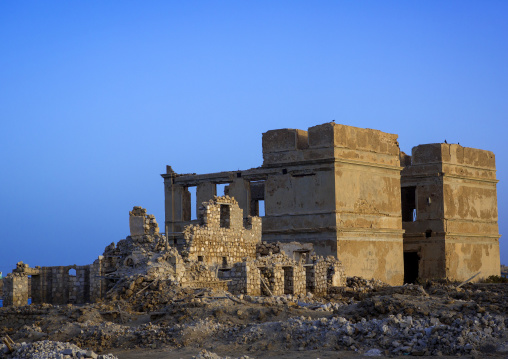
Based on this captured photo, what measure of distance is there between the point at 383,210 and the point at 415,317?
1489cm

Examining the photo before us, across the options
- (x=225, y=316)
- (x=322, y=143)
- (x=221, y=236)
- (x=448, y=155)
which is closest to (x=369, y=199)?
(x=322, y=143)

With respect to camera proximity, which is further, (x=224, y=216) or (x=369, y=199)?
(x=369, y=199)

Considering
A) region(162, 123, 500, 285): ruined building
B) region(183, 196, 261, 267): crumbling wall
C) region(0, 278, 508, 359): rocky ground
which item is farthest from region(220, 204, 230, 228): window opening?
region(162, 123, 500, 285): ruined building

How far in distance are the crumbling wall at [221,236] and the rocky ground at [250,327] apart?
118 inches

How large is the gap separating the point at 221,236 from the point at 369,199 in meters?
8.24

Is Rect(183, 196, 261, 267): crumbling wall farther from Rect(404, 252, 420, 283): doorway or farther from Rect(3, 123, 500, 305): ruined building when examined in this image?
Rect(404, 252, 420, 283): doorway

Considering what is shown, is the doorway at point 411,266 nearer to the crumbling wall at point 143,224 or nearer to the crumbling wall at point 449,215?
the crumbling wall at point 449,215

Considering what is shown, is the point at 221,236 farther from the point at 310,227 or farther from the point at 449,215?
the point at 449,215

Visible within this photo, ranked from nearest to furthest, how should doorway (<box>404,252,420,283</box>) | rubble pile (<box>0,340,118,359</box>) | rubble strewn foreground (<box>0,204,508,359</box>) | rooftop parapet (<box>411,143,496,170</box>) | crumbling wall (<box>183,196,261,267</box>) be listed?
rubble pile (<box>0,340,118,359</box>) < rubble strewn foreground (<box>0,204,508,359</box>) < crumbling wall (<box>183,196,261,267</box>) < rooftop parapet (<box>411,143,496,170</box>) < doorway (<box>404,252,420,283</box>)

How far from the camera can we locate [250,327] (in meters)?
18.2

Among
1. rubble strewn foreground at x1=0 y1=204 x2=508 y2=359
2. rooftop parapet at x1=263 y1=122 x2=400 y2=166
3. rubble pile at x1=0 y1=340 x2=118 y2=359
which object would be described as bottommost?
rubble pile at x1=0 y1=340 x2=118 y2=359

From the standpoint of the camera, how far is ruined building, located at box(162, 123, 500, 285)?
3084 centimetres

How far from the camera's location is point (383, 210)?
32688 millimetres

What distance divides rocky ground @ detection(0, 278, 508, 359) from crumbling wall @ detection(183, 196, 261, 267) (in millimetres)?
3004
